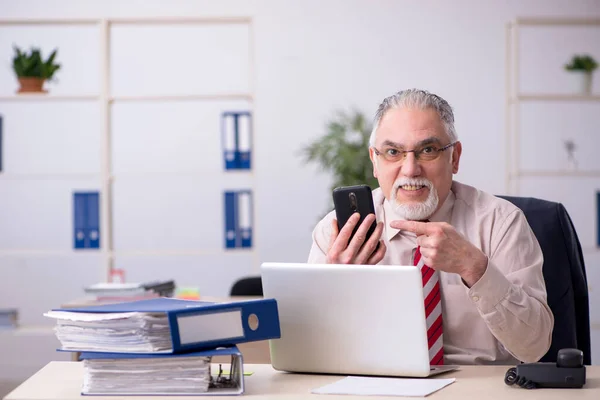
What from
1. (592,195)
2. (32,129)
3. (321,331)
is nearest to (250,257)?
(32,129)

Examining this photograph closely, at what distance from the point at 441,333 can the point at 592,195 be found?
347cm

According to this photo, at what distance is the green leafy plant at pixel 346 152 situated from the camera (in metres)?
4.54

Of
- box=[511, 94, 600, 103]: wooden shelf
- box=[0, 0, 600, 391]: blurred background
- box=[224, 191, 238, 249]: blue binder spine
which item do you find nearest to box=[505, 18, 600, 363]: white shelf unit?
box=[0, 0, 600, 391]: blurred background

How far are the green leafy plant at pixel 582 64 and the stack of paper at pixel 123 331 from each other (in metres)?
3.84

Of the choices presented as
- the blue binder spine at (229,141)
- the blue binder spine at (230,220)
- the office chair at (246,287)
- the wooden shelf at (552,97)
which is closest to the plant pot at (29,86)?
the blue binder spine at (229,141)

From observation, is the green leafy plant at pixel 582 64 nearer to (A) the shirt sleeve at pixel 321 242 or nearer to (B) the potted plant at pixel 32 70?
(B) the potted plant at pixel 32 70

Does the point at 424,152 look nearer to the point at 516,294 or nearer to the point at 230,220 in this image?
the point at 516,294

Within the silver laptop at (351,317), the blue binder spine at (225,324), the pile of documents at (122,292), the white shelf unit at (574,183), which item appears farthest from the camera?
the white shelf unit at (574,183)

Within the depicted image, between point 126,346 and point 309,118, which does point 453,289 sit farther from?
point 309,118

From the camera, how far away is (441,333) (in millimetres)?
1939

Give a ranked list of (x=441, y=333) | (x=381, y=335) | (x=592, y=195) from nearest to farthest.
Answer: (x=381, y=335), (x=441, y=333), (x=592, y=195)

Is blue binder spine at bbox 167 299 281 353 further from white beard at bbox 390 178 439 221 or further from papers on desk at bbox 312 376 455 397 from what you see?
white beard at bbox 390 178 439 221

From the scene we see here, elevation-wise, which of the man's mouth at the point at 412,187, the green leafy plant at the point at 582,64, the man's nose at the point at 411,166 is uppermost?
the green leafy plant at the point at 582,64

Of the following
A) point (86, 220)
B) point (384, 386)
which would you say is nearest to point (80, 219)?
point (86, 220)
